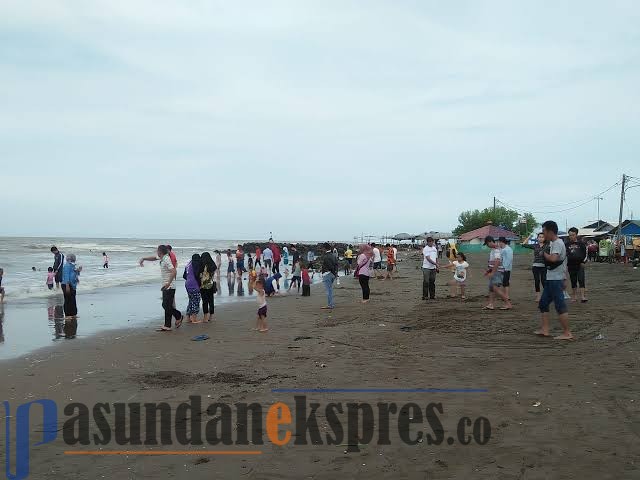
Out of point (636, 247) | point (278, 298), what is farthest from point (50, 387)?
point (636, 247)

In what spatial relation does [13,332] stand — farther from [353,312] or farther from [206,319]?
[353,312]

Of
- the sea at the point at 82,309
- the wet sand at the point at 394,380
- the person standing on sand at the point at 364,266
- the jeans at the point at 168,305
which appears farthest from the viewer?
the person standing on sand at the point at 364,266

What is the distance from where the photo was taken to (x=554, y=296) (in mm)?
8148

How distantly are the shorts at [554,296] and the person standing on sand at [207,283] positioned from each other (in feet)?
21.8

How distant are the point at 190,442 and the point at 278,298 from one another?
1255 centimetres

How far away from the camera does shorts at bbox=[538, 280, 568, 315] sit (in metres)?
8.09

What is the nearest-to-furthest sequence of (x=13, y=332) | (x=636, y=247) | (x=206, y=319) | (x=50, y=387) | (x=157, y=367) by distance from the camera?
(x=50, y=387)
(x=157, y=367)
(x=13, y=332)
(x=206, y=319)
(x=636, y=247)

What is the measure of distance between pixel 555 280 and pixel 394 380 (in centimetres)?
359

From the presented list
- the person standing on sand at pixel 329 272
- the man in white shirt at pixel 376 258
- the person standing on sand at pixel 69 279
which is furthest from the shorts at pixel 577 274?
the person standing on sand at pixel 69 279

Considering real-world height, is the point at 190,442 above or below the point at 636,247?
below

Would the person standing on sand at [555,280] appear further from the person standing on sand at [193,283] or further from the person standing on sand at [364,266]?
the person standing on sand at [193,283]

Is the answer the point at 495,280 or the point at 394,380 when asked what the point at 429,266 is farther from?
the point at 394,380

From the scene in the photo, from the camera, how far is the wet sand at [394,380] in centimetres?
392

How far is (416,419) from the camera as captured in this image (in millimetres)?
4793
